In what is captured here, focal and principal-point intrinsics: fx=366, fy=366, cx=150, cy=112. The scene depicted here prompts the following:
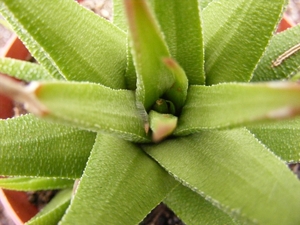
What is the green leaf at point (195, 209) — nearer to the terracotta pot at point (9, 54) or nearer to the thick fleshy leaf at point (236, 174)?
the thick fleshy leaf at point (236, 174)

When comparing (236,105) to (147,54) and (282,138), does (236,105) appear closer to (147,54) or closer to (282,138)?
(147,54)

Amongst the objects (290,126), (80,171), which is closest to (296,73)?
(290,126)

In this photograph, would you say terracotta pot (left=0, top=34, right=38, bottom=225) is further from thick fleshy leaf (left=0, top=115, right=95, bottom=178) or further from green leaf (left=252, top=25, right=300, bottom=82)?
green leaf (left=252, top=25, right=300, bottom=82)

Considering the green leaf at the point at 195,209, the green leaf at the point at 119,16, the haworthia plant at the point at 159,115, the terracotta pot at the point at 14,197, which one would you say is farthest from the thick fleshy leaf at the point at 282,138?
the terracotta pot at the point at 14,197

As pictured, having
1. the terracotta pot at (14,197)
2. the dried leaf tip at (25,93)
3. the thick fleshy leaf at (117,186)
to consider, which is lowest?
the terracotta pot at (14,197)

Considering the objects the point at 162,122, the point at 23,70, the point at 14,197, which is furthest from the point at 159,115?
the point at 14,197

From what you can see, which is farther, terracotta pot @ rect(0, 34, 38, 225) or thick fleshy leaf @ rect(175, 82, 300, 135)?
terracotta pot @ rect(0, 34, 38, 225)

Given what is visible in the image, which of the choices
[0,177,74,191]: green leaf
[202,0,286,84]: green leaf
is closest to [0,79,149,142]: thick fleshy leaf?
[202,0,286,84]: green leaf

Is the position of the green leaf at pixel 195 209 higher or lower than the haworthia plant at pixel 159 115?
lower
